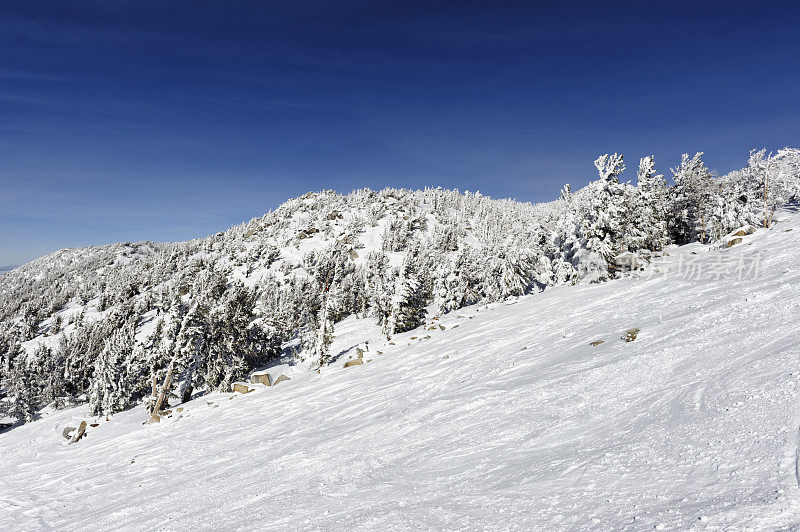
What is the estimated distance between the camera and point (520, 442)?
8062mm

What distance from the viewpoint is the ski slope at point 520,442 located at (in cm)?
521

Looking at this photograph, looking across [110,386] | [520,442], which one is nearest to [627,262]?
[520,442]

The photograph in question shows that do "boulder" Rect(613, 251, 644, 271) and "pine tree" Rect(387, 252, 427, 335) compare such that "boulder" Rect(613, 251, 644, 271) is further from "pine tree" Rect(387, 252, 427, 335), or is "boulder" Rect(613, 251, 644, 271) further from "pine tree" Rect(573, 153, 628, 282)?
"pine tree" Rect(387, 252, 427, 335)

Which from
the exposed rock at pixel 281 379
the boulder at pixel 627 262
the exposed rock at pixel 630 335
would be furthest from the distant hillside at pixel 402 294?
the exposed rock at pixel 630 335

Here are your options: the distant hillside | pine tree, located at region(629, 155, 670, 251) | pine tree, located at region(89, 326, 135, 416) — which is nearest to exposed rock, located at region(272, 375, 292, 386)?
the distant hillside

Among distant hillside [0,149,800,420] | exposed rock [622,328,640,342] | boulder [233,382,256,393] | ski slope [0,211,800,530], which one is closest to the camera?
ski slope [0,211,800,530]

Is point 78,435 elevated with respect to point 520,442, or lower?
lower

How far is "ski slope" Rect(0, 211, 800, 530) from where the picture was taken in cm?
521

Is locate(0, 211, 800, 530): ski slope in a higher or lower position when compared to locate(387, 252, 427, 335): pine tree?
lower

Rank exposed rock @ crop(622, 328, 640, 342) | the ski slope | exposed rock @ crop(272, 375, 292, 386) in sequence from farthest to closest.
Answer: exposed rock @ crop(272, 375, 292, 386), exposed rock @ crop(622, 328, 640, 342), the ski slope

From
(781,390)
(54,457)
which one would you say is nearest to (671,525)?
(781,390)

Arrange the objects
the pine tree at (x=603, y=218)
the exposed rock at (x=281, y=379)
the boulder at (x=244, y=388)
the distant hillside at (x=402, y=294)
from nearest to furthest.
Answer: the boulder at (x=244, y=388) → the exposed rock at (x=281, y=379) → the distant hillside at (x=402, y=294) → the pine tree at (x=603, y=218)

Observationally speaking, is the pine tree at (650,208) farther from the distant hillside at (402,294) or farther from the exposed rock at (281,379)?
the exposed rock at (281,379)

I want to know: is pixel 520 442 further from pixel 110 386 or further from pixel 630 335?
pixel 110 386
